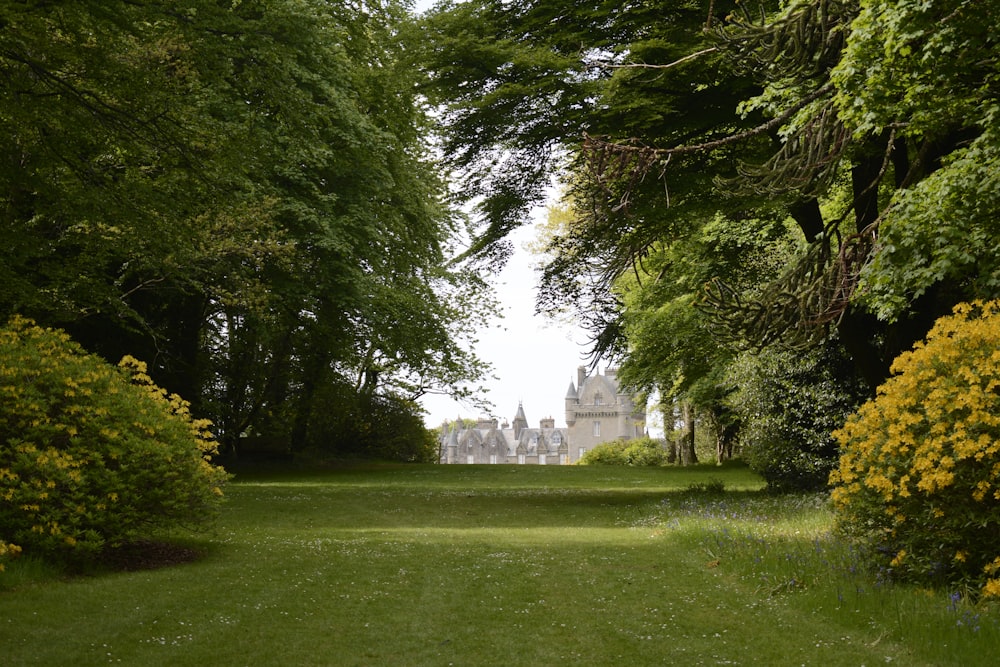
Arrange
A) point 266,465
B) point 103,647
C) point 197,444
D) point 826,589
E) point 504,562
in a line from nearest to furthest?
1. point 103,647
2. point 826,589
3. point 504,562
4. point 197,444
5. point 266,465

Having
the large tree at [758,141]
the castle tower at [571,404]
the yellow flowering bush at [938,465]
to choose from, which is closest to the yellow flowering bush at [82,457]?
the large tree at [758,141]

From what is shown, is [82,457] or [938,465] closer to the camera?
[938,465]

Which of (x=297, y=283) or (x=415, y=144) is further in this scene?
(x=415, y=144)

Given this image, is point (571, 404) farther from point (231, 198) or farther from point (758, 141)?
point (231, 198)

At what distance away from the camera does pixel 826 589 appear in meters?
7.95

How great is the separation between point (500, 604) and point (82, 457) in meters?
5.30

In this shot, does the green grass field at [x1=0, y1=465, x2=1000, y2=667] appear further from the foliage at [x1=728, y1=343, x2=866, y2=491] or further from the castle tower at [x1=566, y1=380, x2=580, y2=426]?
the castle tower at [x1=566, y1=380, x2=580, y2=426]

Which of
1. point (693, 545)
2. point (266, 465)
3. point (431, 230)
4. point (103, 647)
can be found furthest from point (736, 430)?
point (103, 647)

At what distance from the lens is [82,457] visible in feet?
32.3

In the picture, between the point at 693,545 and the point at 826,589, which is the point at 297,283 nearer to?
the point at 693,545

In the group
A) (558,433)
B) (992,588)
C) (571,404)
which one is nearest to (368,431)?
(992,588)

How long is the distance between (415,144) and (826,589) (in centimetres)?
2119

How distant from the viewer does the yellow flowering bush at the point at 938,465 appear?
7.52 m

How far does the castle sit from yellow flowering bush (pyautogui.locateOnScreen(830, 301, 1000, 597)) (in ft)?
244
